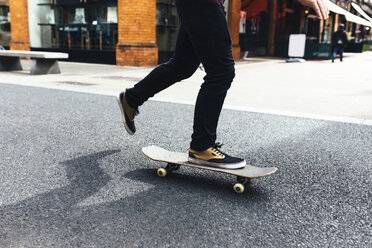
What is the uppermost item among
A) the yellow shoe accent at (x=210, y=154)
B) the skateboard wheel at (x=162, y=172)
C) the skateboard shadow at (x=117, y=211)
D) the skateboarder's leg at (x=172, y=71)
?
the skateboarder's leg at (x=172, y=71)

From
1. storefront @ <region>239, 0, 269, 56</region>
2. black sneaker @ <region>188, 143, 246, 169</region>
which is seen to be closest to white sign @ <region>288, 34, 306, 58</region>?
storefront @ <region>239, 0, 269, 56</region>

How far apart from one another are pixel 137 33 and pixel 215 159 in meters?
11.0

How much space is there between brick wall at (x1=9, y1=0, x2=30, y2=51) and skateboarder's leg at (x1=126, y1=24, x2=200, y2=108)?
1508 centimetres

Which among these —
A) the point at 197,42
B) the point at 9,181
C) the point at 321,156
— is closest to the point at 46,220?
the point at 9,181

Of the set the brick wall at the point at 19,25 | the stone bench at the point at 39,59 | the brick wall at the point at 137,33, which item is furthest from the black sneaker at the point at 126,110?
the brick wall at the point at 19,25

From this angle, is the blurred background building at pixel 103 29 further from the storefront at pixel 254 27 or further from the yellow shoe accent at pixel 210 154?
the yellow shoe accent at pixel 210 154

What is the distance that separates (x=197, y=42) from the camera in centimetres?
222

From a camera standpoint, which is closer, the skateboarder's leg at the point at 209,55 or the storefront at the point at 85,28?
the skateboarder's leg at the point at 209,55

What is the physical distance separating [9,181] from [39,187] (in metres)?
0.26

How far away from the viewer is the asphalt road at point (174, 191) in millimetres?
1724

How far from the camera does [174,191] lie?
A: 2250 mm

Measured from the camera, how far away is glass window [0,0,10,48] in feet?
52.8

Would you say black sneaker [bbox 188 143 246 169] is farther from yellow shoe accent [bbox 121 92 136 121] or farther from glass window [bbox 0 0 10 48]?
glass window [bbox 0 0 10 48]

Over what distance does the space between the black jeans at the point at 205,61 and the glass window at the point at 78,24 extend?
11.7 metres
